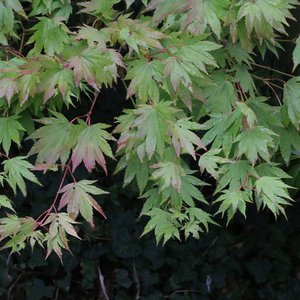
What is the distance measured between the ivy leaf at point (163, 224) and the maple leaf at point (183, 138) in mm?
268

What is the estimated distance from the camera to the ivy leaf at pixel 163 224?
6.33 ft

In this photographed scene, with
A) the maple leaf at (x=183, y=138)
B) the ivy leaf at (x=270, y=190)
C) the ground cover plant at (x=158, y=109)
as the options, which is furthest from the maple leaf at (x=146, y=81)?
the ivy leaf at (x=270, y=190)

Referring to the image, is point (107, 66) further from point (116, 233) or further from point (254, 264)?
point (254, 264)

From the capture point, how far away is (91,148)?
1.83 metres

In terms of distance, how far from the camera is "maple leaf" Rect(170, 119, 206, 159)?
1782 millimetres

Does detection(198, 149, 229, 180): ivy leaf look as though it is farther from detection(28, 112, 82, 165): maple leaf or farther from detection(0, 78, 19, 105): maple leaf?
detection(0, 78, 19, 105): maple leaf

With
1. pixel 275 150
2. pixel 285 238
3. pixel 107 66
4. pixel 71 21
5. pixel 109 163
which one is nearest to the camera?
pixel 107 66

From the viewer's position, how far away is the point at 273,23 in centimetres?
184

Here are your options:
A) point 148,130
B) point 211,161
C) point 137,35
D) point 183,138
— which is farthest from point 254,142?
point 137,35

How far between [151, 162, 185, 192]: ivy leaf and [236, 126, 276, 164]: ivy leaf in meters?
0.25

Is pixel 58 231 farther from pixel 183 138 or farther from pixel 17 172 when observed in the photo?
pixel 183 138

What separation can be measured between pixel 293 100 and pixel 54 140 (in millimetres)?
912

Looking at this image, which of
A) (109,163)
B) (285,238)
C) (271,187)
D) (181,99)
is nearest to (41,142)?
(181,99)

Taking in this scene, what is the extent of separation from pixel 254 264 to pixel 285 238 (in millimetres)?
300
